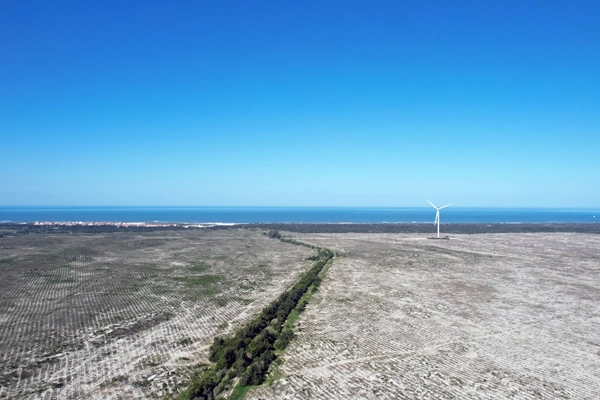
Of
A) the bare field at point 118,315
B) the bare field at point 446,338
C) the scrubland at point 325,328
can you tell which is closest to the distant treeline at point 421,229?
the bare field at point 118,315

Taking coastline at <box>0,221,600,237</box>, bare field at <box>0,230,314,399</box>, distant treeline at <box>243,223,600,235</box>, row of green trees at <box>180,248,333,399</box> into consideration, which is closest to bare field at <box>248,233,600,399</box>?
row of green trees at <box>180,248,333,399</box>

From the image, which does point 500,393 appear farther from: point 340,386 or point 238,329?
point 238,329

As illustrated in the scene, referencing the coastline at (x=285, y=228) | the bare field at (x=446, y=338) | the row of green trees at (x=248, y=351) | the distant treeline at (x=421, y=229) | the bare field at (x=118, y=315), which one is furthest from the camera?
the distant treeline at (x=421, y=229)

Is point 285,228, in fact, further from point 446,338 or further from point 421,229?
point 446,338

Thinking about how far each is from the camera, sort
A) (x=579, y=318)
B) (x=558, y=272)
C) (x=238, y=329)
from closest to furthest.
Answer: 1. (x=238, y=329)
2. (x=579, y=318)
3. (x=558, y=272)

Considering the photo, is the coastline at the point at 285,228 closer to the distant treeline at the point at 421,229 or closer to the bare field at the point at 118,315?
the distant treeline at the point at 421,229

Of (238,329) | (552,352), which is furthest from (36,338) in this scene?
(552,352)
